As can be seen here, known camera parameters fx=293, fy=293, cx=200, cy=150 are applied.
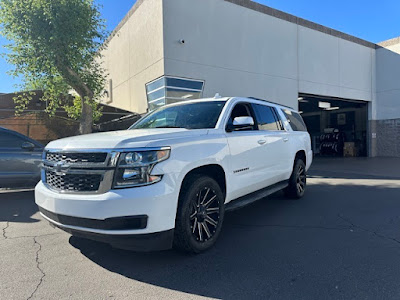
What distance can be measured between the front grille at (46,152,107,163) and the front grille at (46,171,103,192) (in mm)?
153

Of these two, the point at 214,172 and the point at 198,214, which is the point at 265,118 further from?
the point at 198,214

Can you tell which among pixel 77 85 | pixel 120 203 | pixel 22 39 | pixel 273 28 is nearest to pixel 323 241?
pixel 120 203

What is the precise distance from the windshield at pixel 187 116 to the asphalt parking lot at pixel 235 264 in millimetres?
1657

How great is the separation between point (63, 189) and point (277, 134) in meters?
3.77

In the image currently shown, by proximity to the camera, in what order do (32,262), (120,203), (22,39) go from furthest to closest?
(22,39), (32,262), (120,203)

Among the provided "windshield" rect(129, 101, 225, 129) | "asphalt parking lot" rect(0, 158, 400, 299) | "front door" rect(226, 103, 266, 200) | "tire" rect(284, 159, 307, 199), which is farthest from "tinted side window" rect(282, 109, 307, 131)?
"windshield" rect(129, 101, 225, 129)

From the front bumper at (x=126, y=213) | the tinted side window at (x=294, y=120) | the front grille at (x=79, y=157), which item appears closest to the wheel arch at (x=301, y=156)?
the tinted side window at (x=294, y=120)

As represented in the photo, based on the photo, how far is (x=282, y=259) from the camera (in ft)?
11.2

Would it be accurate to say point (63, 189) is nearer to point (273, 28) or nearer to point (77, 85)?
point (77, 85)

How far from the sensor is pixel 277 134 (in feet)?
17.8

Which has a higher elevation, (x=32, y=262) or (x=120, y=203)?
(x=120, y=203)

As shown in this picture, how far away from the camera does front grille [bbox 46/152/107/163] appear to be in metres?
2.96

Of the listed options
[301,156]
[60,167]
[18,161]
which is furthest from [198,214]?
[18,161]

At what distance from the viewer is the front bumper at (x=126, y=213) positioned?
9.11ft
